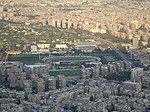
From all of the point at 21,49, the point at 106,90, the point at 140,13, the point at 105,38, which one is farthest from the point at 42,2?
the point at 106,90

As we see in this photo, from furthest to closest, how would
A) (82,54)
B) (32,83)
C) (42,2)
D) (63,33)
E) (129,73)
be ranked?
(42,2), (63,33), (82,54), (129,73), (32,83)

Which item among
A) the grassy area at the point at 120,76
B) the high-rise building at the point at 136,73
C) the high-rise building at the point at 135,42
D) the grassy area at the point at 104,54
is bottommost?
the grassy area at the point at 120,76

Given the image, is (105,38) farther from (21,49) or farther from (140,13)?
(140,13)

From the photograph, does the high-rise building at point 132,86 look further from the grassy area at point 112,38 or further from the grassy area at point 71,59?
the grassy area at point 112,38

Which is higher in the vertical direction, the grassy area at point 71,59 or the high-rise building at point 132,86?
the grassy area at point 71,59

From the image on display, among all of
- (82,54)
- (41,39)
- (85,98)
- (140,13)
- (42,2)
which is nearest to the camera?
(85,98)

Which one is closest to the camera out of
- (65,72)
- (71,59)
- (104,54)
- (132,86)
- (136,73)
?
(132,86)

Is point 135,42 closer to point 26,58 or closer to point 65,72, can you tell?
point 26,58

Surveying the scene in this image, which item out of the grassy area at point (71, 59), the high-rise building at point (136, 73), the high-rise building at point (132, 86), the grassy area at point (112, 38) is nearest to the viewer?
the high-rise building at point (132, 86)

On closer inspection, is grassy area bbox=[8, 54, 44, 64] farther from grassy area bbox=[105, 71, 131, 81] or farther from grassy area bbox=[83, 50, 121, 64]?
grassy area bbox=[105, 71, 131, 81]

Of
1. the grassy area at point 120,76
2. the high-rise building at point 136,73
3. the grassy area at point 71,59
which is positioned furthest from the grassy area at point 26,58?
the high-rise building at point 136,73

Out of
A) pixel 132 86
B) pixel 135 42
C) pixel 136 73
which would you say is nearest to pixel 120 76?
pixel 136 73
